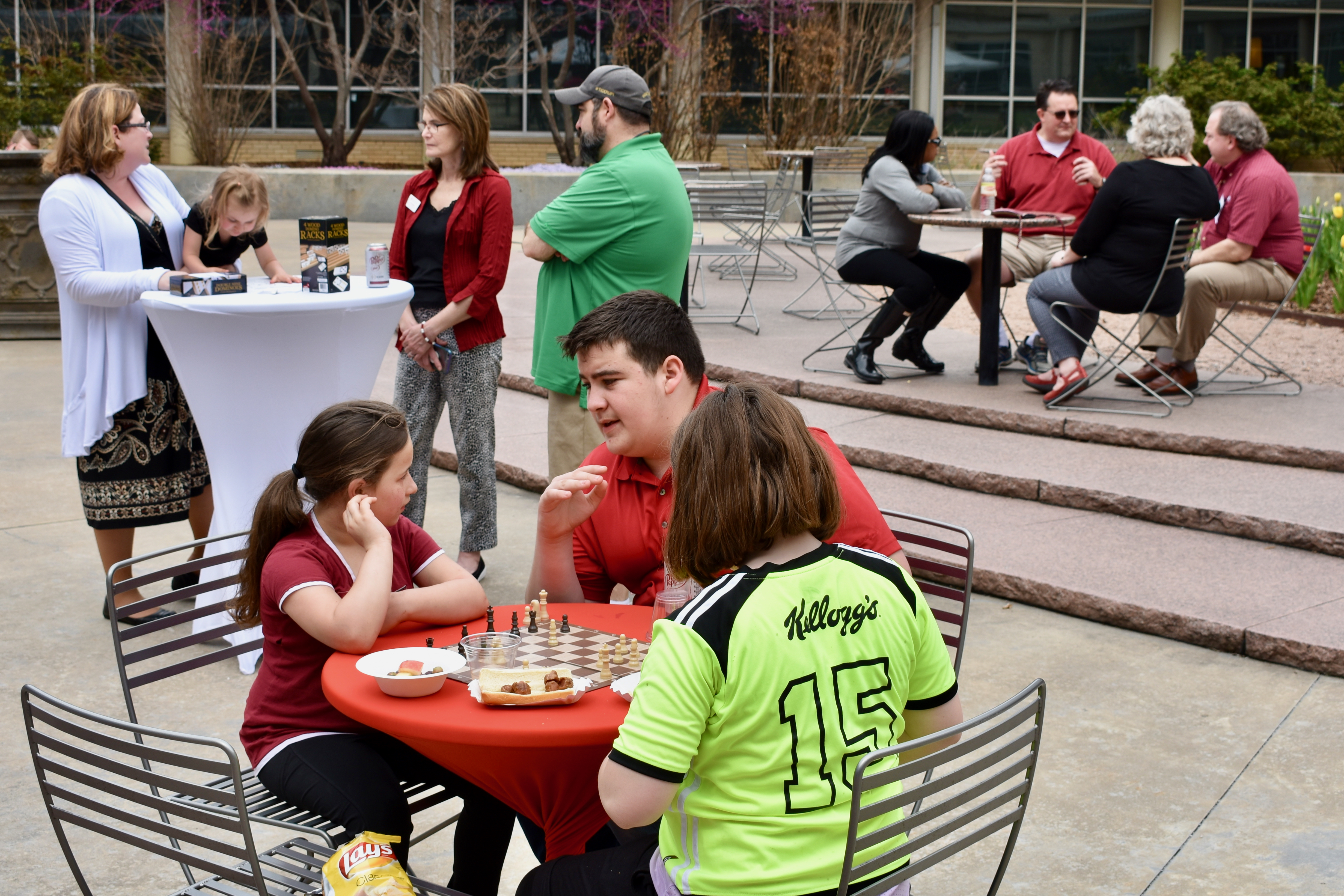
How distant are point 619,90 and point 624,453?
2024mm

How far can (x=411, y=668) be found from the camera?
2297mm

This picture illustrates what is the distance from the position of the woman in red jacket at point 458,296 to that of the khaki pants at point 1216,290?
3.69 m

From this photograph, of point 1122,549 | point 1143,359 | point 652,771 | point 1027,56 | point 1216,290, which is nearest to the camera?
point 652,771

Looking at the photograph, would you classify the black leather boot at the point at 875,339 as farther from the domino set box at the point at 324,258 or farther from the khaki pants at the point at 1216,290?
the domino set box at the point at 324,258

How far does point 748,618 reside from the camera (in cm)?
187

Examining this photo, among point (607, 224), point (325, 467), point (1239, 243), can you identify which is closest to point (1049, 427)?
point (1239, 243)

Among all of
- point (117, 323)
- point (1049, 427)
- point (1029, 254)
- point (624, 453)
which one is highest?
point (1029, 254)

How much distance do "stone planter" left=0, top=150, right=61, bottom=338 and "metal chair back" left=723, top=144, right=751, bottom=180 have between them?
9.21m

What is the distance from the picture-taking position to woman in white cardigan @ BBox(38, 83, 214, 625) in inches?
173

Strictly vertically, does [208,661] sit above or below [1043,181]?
below

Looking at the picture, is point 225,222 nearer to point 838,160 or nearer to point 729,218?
point 729,218

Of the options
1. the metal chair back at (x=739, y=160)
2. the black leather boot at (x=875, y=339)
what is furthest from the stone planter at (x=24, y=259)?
the metal chair back at (x=739, y=160)

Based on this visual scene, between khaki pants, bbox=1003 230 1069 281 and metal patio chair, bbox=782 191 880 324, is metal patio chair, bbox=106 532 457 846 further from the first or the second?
metal patio chair, bbox=782 191 880 324

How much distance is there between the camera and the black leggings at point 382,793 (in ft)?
7.93
